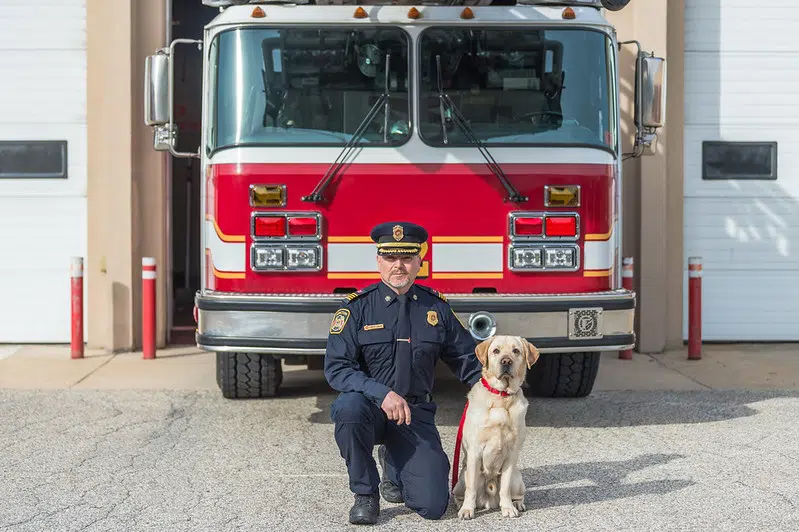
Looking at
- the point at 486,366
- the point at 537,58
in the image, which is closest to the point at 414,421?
the point at 486,366

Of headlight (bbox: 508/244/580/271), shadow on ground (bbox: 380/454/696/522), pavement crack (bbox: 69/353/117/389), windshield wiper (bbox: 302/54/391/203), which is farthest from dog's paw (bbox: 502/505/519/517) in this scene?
pavement crack (bbox: 69/353/117/389)

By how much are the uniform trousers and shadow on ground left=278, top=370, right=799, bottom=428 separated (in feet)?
6.59

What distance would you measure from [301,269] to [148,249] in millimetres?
4069

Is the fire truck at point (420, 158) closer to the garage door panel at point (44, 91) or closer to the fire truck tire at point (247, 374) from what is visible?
the fire truck tire at point (247, 374)

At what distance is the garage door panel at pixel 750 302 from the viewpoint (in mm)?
11055

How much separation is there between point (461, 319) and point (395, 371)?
4.84ft

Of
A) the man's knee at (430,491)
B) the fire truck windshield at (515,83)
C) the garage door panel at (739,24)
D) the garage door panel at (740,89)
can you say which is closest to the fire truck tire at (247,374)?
the fire truck windshield at (515,83)

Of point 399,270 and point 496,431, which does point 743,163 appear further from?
point 496,431

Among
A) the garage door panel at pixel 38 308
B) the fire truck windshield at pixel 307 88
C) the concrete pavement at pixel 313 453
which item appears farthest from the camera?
the garage door panel at pixel 38 308

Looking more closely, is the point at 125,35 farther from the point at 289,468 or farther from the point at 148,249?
the point at 289,468

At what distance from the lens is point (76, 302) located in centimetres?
979

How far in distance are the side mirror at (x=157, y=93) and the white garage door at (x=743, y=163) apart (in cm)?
566

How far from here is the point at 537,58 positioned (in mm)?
6953

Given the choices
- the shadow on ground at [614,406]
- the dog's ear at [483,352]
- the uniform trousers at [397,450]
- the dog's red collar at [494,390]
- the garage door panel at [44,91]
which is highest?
the garage door panel at [44,91]
